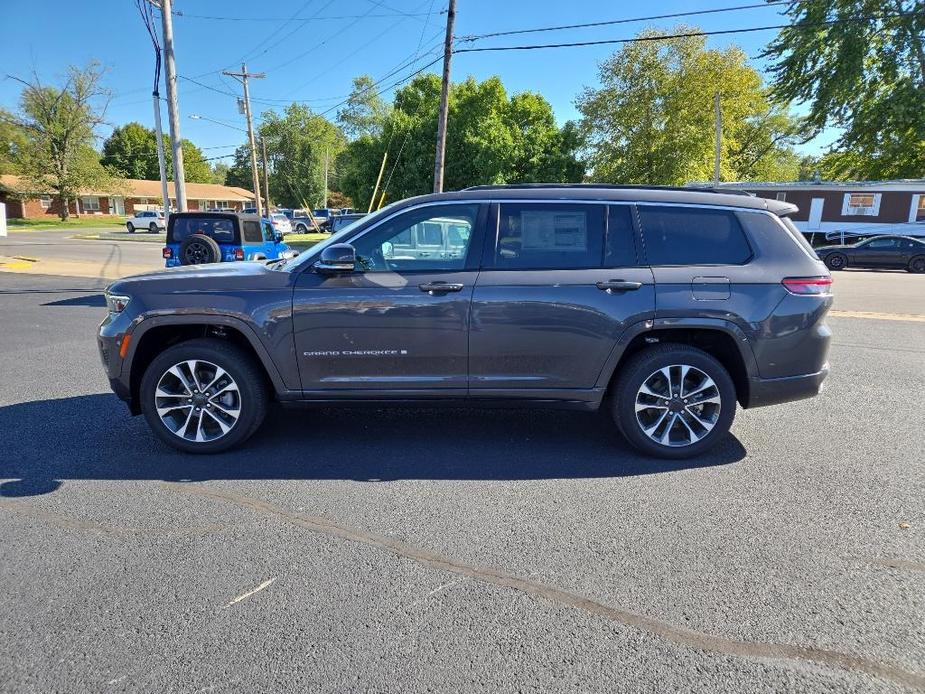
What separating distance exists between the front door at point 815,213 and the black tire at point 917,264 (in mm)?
8801

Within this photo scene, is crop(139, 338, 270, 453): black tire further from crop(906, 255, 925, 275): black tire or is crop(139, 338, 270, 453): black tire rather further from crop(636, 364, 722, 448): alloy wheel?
crop(906, 255, 925, 275): black tire

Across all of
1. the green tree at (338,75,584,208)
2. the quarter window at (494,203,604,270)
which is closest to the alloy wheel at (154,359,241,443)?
the quarter window at (494,203,604,270)

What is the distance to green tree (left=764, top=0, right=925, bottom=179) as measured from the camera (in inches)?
1138

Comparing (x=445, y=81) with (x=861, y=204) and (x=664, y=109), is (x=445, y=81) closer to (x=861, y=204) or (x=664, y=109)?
(x=861, y=204)

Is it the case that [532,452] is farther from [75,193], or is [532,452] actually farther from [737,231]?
[75,193]

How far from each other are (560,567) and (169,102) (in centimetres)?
1712

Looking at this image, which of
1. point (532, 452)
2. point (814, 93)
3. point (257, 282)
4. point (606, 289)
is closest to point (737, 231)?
point (606, 289)

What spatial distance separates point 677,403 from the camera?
419 cm

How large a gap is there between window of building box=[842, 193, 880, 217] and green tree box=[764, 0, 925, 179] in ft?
14.6

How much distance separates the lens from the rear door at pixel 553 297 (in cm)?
404

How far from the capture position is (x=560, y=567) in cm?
293

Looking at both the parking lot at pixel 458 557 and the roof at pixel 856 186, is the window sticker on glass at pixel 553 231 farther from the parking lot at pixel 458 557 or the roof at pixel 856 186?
the roof at pixel 856 186

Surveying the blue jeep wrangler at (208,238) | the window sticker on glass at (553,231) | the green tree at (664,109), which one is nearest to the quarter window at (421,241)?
the window sticker on glass at (553,231)

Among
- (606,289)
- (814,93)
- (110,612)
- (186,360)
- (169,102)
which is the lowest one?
(110,612)
